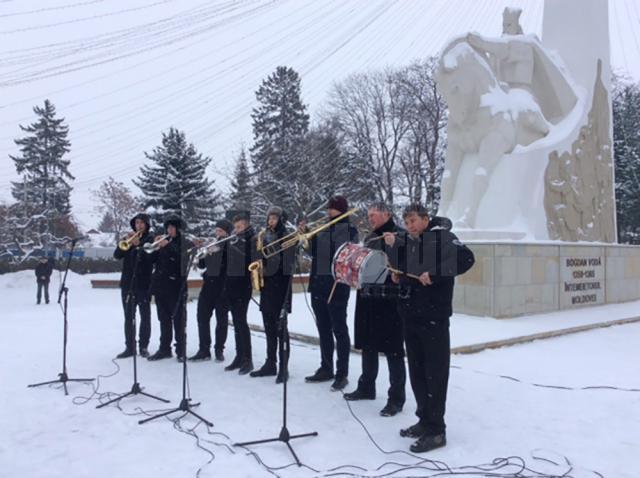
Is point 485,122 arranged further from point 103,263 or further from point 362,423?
point 103,263

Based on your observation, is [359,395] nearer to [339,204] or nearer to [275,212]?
[339,204]

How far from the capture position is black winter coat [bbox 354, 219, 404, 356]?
15.0 ft

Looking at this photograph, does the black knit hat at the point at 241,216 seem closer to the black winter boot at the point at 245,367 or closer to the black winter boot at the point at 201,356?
the black winter boot at the point at 245,367

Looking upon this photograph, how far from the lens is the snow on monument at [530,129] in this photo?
10.4 metres

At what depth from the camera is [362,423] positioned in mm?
4344

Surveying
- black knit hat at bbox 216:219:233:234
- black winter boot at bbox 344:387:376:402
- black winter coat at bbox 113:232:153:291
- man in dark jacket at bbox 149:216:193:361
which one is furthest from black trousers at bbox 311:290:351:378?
black winter coat at bbox 113:232:153:291

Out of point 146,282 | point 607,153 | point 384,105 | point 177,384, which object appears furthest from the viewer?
point 384,105

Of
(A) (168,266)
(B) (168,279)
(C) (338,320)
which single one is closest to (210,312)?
(B) (168,279)

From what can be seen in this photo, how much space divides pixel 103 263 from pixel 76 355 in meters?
26.9

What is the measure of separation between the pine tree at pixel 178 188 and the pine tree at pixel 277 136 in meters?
3.15

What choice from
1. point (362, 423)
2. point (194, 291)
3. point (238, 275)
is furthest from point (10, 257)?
point (362, 423)

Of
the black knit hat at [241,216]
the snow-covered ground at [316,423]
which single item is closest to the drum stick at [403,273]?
the snow-covered ground at [316,423]

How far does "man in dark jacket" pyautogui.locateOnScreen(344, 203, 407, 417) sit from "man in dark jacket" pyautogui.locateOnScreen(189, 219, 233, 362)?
2223 millimetres

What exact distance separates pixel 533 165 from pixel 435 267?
7.57 meters
